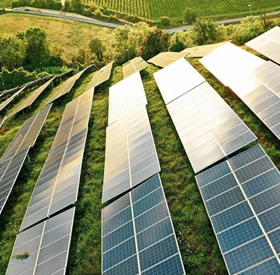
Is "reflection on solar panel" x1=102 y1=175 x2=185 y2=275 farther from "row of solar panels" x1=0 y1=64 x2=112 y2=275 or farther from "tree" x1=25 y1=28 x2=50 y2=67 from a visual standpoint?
"tree" x1=25 y1=28 x2=50 y2=67

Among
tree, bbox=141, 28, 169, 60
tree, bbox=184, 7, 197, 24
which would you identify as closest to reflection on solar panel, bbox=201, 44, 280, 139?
tree, bbox=141, 28, 169, 60

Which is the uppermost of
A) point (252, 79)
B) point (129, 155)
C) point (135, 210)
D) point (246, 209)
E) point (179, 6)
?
point (252, 79)

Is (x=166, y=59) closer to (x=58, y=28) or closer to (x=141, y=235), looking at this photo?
(x=141, y=235)

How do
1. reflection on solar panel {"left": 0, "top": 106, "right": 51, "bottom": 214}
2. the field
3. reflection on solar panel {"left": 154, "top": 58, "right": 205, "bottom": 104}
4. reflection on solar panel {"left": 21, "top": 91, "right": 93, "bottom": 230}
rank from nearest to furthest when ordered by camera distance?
reflection on solar panel {"left": 21, "top": 91, "right": 93, "bottom": 230} < reflection on solar panel {"left": 0, "top": 106, "right": 51, "bottom": 214} < reflection on solar panel {"left": 154, "top": 58, "right": 205, "bottom": 104} < the field

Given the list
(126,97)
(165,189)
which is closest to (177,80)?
(126,97)

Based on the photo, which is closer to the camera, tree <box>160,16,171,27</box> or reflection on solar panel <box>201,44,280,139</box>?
reflection on solar panel <box>201,44,280,139</box>

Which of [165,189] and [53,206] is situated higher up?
[53,206]

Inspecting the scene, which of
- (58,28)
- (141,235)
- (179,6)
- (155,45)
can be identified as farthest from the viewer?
(179,6)
